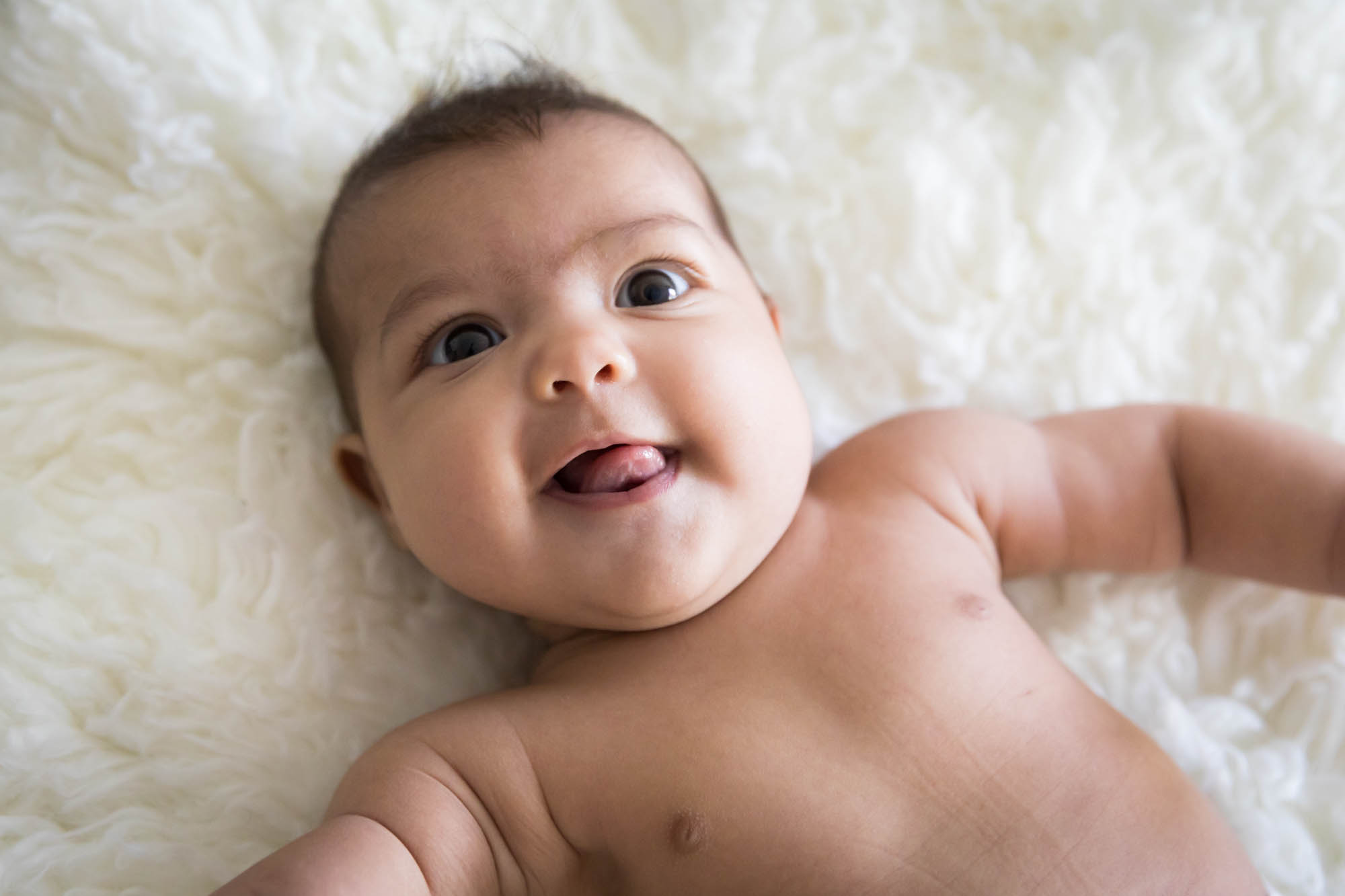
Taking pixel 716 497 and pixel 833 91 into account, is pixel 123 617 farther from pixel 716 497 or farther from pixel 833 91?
pixel 833 91

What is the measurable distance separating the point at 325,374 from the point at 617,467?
0.50 meters

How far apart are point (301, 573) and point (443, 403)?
0.33 meters

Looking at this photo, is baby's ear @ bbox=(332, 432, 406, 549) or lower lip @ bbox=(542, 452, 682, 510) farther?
baby's ear @ bbox=(332, 432, 406, 549)

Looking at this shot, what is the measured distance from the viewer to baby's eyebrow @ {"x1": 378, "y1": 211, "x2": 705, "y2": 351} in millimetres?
1090

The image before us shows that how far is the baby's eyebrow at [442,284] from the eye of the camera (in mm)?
1090

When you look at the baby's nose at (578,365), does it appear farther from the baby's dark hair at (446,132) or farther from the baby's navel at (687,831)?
the baby's navel at (687,831)

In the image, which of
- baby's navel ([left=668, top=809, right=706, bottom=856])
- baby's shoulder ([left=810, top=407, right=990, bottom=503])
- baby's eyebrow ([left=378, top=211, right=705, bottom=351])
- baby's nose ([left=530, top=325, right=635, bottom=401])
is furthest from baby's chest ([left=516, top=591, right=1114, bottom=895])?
baby's eyebrow ([left=378, top=211, right=705, bottom=351])

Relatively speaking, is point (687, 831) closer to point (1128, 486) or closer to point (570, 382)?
point (570, 382)

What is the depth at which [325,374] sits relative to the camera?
1.32 metres

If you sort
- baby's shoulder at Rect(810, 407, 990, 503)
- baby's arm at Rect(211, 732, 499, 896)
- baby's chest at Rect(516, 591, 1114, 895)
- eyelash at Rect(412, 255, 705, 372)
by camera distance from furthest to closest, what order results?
baby's shoulder at Rect(810, 407, 990, 503) < eyelash at Rect(412, 255, 705, 372) < baby's chest at Rect(516, 591, 1114, 895) < baby's arm at Rect(211, 732, 499, 896)

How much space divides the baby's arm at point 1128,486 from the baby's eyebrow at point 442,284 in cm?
40

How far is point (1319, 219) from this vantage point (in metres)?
1.42

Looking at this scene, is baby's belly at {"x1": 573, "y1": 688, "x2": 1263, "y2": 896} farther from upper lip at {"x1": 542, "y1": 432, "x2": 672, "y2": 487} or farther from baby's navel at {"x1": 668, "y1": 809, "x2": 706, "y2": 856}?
upper lip at {"x1": 542, "y1": 432, "x2": 672, "y2": 487}

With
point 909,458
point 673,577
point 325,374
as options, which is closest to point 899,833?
point 673,577
